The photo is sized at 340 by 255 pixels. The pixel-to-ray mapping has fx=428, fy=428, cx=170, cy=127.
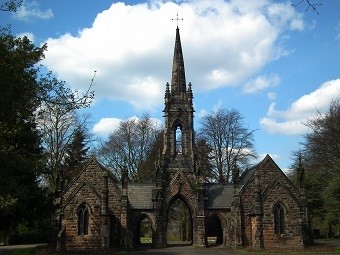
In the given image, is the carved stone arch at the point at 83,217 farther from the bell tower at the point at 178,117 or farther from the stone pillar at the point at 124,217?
the bell tower at the point at 178,117

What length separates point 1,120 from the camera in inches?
618

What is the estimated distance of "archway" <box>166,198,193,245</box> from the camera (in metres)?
48.5

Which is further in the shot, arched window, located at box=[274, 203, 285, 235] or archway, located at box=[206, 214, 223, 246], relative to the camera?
archway, located at box=[206, 214, 223, 246]

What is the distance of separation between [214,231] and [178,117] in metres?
13.1

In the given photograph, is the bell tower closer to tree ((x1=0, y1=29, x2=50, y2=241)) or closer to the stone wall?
the stone wall

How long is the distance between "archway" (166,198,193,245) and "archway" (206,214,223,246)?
201cm

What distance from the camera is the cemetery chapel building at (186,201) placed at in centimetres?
3177

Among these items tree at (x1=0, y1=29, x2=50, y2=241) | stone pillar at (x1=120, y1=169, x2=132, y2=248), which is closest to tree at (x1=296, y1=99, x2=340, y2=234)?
stone pillar at (x1=120, y1=169, x2=132, y2=248)

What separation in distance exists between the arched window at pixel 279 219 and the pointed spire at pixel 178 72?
48.8ft

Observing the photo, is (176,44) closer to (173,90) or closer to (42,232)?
(173,90)

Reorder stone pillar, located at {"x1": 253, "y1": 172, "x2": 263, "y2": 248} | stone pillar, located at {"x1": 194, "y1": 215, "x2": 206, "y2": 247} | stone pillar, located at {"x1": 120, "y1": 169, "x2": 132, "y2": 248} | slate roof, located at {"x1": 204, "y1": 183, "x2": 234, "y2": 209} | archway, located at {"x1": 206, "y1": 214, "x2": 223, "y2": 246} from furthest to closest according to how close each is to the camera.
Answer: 1. archway, located at {"x1": 206, "y1": 214, "x2": 223, "y2": 246}
2. slate roof, located at {"x1": 204, "y1": 183, "x2": 234, "y2": 209}
3. stone pillar, located at {"x1": 194, "y1": 215, "x2": 206, "y2": 247}
4. stone pillar, located at {"x1": 120, "y1": 169, "x2": 132, "y2": 248}
5. stone pillar, located at {"x1": 253, "y1": 172, "x2": 263, "y2": 248}

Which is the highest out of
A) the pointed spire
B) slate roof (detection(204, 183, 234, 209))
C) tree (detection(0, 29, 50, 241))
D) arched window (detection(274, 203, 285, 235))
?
the pointed spire

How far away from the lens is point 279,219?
106 ft

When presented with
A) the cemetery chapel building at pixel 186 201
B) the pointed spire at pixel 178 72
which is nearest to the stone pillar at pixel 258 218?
the cemetery chapel building at pixel 186 201
